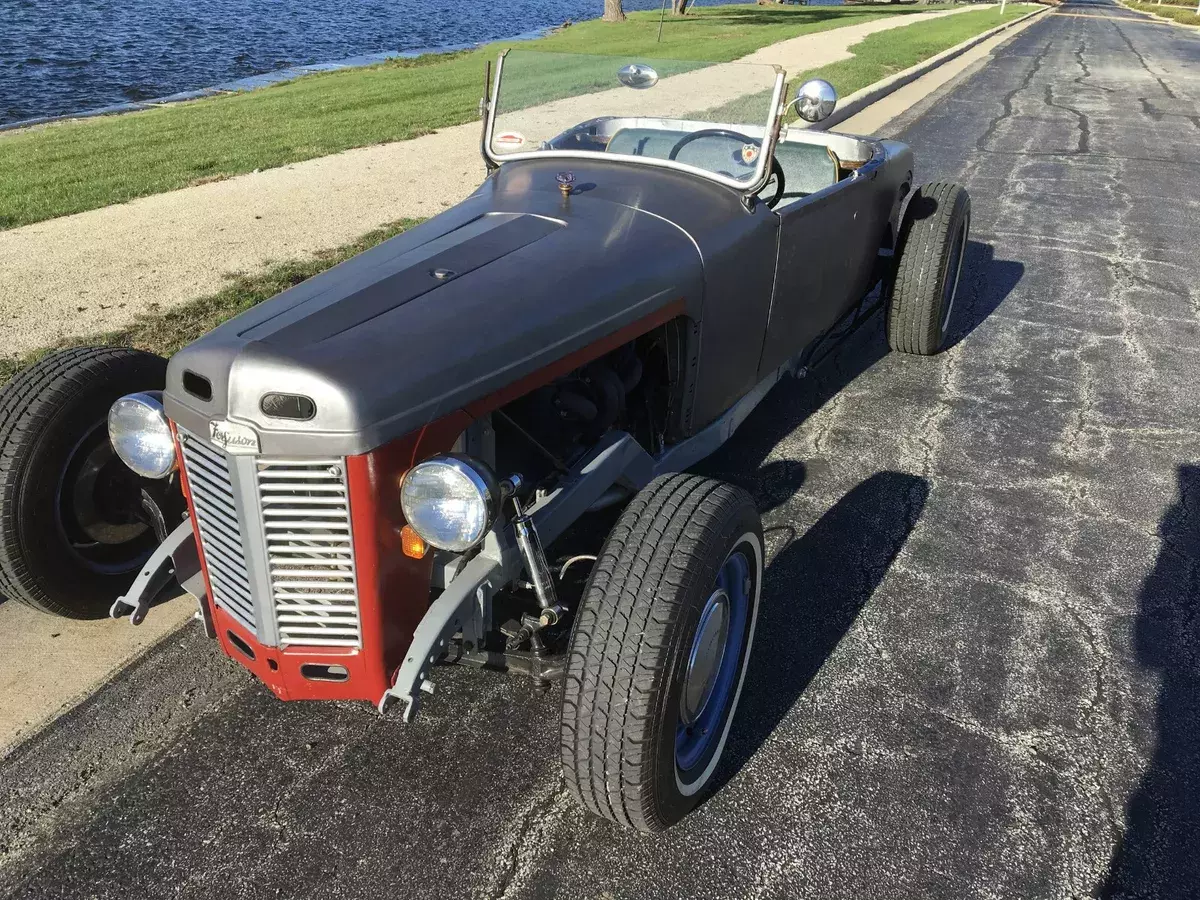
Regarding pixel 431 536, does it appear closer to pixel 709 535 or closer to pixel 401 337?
pixel 401 337

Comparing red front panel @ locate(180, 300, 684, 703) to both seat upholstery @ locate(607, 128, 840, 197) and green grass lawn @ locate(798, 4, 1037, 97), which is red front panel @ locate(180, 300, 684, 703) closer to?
seat upholstery @ locate(607, 128, 840, 197)

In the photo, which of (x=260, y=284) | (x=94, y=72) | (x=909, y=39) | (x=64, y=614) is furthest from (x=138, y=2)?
(x=64, y=614)

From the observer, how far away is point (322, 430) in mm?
1994

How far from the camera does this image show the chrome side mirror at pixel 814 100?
3840 millimetres

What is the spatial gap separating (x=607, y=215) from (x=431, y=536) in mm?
1484

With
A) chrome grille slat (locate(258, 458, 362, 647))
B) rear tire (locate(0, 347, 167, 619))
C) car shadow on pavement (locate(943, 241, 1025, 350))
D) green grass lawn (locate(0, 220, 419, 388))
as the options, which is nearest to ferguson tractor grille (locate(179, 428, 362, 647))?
chrome grille slat (locate(258, 458, 362, 647))

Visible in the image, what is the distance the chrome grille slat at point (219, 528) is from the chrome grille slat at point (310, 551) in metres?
0.10

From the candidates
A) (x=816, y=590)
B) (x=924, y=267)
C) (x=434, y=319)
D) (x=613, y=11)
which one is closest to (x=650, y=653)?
(x=434, y=319)

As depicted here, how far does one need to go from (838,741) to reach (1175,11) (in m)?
63.9

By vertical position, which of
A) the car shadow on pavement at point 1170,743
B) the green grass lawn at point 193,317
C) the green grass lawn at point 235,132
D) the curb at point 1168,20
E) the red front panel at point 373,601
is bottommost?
the car shadow on pavement at point 1170,743

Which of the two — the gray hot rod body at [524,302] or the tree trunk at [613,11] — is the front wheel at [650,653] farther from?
the tree trunk at [613,11]

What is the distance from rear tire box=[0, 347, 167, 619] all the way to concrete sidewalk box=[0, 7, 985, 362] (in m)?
2.60

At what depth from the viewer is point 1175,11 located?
5128 cm

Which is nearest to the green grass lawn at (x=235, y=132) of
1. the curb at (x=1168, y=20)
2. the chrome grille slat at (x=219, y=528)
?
the chrome grille slat at (x=219, y=528)
